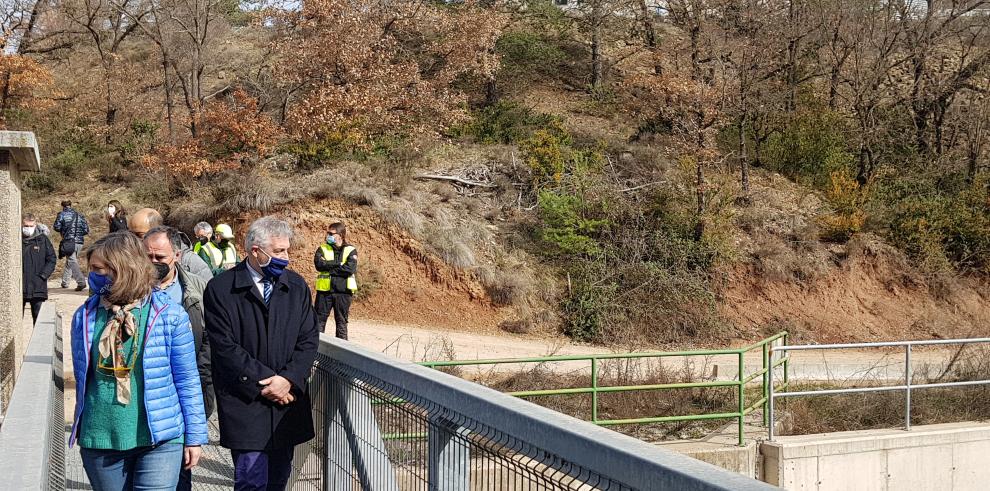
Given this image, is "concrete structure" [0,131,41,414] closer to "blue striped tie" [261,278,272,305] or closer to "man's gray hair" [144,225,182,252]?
"man's gray hair" [144,225,182,252]

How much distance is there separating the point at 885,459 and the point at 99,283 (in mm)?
11942

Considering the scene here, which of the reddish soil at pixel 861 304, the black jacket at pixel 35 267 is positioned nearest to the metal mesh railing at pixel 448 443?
the black jacket at pixel 35 267

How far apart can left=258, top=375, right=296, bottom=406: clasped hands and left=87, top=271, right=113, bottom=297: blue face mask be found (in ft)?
3.42

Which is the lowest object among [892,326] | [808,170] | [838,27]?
[892,326]

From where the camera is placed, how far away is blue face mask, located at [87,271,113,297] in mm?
4383

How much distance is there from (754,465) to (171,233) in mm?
9519

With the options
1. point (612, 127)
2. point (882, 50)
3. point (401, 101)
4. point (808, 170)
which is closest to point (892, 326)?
point (808, 170)

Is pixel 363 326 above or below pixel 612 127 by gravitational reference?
below

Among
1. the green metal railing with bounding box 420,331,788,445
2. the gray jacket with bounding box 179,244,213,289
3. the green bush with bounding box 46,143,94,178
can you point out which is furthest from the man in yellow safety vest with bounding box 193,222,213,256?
the green bush with bounding box 46,143,94,178

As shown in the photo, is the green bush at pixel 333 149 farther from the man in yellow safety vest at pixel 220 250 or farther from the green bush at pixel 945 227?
the man in yellow safety vest at pixel 220 250

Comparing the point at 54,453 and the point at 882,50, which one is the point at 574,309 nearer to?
the point at 882,50

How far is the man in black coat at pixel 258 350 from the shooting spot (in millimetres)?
5223

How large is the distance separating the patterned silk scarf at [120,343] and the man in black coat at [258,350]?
0.81 meters

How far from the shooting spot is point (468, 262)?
23.8 metres
